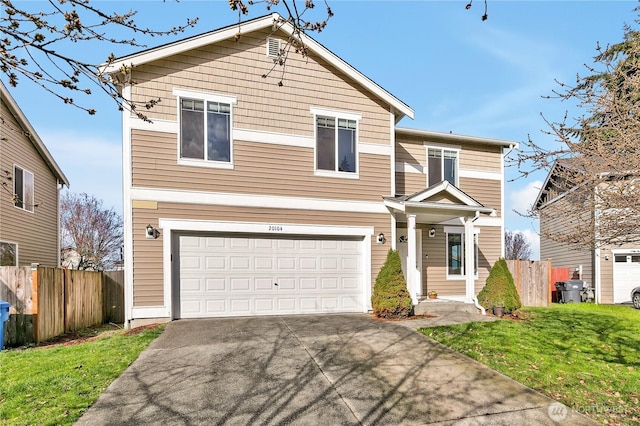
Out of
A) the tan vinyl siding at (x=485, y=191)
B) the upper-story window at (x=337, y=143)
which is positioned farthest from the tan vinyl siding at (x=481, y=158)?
the upper-story window at (x=337, y=143)

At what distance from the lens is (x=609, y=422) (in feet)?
14.3

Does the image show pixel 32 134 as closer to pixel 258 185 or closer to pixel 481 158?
pixel 258 185

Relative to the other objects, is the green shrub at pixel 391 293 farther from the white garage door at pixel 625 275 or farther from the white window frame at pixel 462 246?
the white garage door at pixel 625 275

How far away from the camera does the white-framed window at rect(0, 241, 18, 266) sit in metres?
11.7

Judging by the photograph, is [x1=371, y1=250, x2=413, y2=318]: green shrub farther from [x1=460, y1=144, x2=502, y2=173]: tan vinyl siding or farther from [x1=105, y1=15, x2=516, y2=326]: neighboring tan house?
[x1=460, y1=144, x2=502, y2=173]: tan vinyl siding

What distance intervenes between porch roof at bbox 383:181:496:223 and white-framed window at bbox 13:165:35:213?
12678 millimetres

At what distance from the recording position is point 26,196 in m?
13.5

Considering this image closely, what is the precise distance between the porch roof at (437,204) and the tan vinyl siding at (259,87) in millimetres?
2032

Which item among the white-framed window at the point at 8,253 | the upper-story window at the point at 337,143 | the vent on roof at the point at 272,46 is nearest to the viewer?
the vent on roof at the point at 272,46

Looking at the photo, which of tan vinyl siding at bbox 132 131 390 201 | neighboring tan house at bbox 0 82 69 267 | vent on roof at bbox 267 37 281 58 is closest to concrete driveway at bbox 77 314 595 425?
tan vinyl siding at bbox 132 131 390 201

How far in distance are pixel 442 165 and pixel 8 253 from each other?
49.3ft

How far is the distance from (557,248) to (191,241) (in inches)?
764

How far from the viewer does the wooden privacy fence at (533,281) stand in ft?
44.0

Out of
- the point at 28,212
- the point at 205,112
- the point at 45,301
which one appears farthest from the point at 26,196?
the point at 205,112
